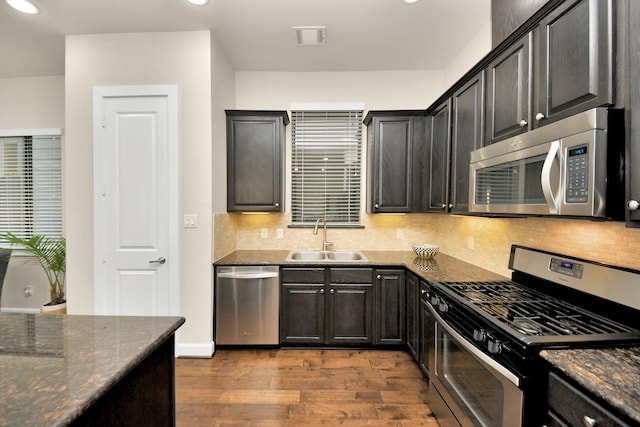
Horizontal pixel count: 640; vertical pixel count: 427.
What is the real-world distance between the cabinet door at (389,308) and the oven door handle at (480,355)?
977mm

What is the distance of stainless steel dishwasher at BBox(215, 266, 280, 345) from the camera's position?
9.03ft

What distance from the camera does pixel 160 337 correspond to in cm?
108

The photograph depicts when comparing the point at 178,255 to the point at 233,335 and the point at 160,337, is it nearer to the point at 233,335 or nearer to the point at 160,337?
the point at 233,335

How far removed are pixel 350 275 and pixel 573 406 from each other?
1957 millimetres

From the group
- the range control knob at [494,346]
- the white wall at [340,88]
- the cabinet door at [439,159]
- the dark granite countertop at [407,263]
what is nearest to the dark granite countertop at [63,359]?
the range control knob at [494,346]

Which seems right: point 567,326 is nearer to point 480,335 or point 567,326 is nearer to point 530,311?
point 530,311

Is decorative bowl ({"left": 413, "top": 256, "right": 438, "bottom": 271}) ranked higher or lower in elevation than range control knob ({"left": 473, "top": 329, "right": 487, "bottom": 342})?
higher

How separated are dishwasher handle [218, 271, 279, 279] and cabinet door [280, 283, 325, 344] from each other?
0.77ft

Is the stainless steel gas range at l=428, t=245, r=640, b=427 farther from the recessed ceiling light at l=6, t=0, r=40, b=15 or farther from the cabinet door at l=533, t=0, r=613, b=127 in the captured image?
the recessed ceiling light at l=6, t=0, r=40, b=15

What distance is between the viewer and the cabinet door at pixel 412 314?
2.50 meters

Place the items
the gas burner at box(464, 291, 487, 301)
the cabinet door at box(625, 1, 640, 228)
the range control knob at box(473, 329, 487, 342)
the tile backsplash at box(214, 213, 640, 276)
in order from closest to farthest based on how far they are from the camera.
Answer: the cabinet door at box(625, 1, 640, 228) < the range control knob at box(473, 329, 487, 342) < the tile backsplash at box(214, 213, 640, 276) < the gas burner at box(464, 291, 487, 301)

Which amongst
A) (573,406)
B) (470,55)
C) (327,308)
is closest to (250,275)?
(327,308)

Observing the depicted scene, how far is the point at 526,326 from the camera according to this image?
4.06 feet

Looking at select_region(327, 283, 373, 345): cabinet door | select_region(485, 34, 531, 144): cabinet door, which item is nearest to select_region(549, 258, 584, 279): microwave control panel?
select_region(485, 34, 531, 144): cabinet door
